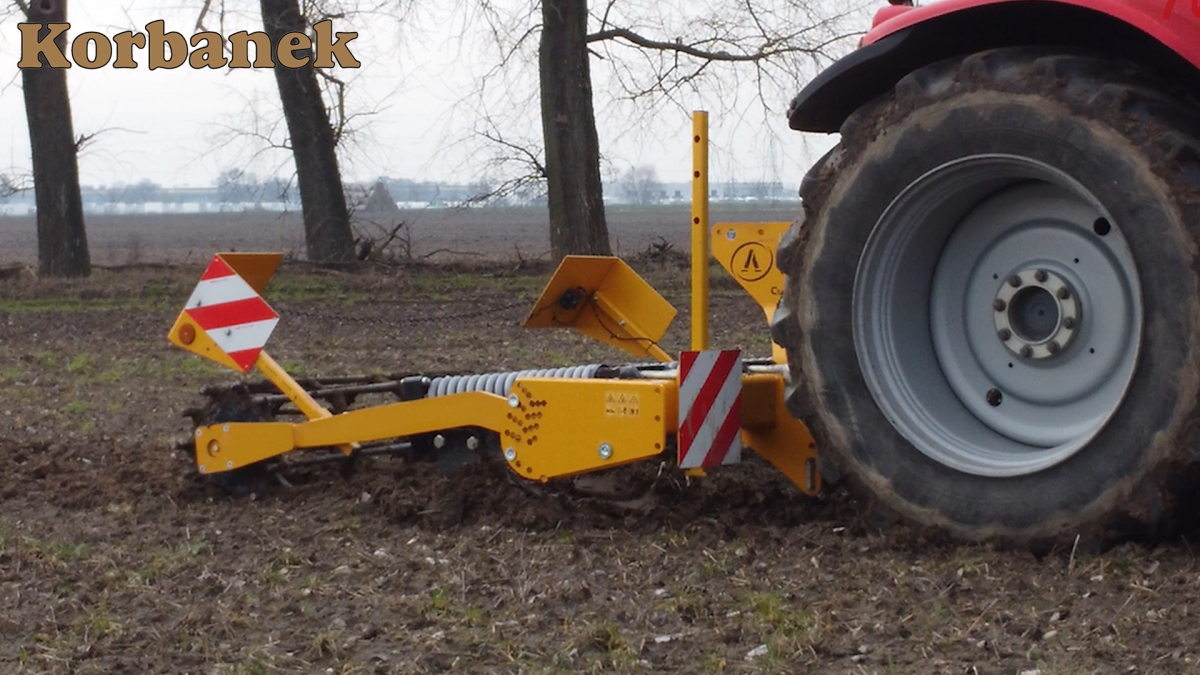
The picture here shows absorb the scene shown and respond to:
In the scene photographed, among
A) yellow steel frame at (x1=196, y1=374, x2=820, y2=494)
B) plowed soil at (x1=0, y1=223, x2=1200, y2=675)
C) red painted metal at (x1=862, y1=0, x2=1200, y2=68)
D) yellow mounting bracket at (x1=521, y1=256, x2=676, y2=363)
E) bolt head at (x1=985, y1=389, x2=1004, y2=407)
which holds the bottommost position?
plowed soil at (x1=0, y1=223, x2=1200, y2=675)

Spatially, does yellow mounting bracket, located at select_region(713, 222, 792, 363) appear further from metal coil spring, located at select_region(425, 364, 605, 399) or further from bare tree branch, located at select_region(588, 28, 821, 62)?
bare tree branch, located at select_region(588, 28, 821, 62)

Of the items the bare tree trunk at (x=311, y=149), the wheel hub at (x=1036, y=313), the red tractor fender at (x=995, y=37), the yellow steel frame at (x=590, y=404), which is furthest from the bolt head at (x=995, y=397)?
the bare tree trunk at (x=311, y=149)

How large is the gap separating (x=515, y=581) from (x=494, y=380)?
1.26 metres

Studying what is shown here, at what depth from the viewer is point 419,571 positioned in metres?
4.53

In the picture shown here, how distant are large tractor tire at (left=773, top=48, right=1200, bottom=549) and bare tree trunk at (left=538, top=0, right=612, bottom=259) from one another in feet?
40.9

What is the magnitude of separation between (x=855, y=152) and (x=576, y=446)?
1364 mm

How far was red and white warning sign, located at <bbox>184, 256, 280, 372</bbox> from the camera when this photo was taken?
5.75 meters

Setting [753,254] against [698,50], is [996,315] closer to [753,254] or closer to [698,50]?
[753,254]

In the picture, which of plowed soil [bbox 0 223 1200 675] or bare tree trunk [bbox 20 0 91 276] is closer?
plowed soil [bbox 0 223 1200 675]

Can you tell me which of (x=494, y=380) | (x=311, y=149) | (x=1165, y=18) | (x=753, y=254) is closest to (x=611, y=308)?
(x=753, y=254)

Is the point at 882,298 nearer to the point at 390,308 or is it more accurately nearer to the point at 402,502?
the point at 402,502

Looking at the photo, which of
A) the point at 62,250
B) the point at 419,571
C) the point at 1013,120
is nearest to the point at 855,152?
the point at 1013,120

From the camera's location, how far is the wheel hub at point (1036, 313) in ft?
12.8

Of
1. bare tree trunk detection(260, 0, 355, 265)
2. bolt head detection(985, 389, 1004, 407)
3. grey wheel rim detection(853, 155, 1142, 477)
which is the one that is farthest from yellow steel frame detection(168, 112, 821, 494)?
bare tree trunk detection(260, 0, 355, 265)
